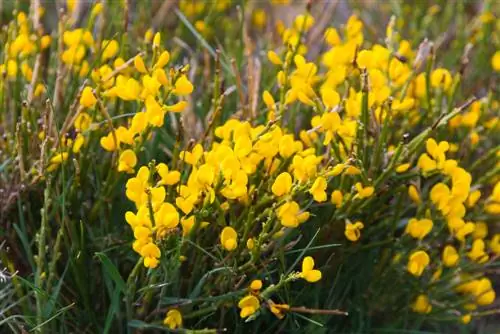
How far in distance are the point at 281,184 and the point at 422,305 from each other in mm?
469

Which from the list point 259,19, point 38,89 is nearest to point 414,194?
point 38,89

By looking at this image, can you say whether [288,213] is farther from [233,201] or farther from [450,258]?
[450,258]

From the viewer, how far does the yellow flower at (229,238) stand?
1168mm

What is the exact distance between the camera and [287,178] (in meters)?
1.17

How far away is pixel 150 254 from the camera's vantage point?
1108 mm

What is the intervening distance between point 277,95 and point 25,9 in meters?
1.00

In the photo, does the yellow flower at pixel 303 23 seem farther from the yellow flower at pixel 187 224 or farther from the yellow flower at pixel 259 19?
the yellow flower at pixel 259 19

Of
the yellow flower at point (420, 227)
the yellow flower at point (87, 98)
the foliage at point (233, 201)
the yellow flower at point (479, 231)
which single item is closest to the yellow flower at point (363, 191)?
the foliage at point (233, 201)

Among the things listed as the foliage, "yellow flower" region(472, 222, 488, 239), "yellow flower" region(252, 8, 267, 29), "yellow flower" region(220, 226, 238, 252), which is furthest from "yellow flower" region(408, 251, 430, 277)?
"yellow flower" region(252, 8, 267, 29)

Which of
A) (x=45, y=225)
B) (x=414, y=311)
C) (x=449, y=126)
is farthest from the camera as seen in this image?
(x=449, y=126)

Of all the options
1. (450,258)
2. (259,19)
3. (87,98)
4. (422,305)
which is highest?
(87,98)

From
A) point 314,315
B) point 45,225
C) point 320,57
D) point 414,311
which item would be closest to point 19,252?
point 45,225

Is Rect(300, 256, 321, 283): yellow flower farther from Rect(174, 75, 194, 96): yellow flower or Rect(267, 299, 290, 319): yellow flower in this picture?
Rect(174, 75, 194, 96): yellow flower

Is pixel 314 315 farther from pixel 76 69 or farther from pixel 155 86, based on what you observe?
pixel 76 69
